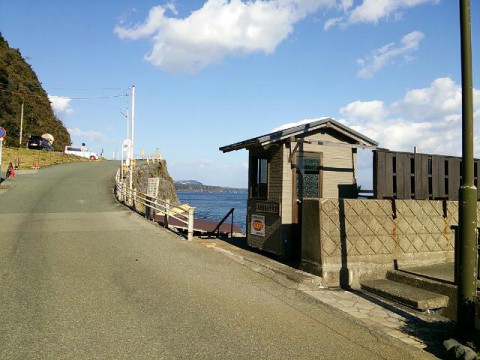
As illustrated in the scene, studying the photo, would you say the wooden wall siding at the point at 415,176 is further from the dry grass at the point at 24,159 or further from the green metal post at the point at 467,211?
the dry grass at the point at 24,159

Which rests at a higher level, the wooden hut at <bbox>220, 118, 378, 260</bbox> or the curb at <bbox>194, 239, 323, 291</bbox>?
the wooden hut at <bbox>220, 118, 378, 260</bbox>

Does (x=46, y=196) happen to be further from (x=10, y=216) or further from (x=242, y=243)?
(x=242, y=243)

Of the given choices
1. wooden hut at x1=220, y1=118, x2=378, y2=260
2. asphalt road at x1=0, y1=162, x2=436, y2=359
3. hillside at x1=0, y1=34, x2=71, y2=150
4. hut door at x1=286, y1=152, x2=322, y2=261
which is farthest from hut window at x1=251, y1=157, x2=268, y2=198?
hillside at x1=0, y1=34, x2=71, y2=150

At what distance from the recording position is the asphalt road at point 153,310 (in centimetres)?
492

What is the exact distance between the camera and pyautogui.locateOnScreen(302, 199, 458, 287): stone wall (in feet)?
28.5

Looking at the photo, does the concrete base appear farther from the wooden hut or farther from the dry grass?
the dry grass

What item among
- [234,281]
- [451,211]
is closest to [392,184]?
[451,211]

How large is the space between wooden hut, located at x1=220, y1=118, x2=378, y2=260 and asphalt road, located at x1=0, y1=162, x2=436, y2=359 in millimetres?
1613

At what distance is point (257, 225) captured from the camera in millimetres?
11672

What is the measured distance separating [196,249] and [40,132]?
69.3 meters

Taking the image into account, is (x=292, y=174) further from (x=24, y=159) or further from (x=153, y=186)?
(x=24, y=159)

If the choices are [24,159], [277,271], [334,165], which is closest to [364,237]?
[277,271]

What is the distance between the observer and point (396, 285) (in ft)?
27.9

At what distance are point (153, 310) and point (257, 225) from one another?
5.84 meters
